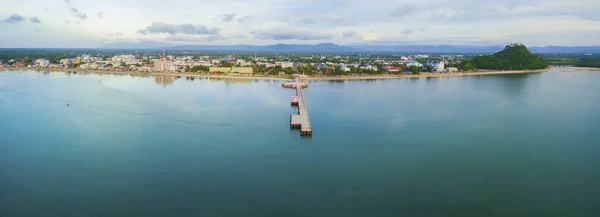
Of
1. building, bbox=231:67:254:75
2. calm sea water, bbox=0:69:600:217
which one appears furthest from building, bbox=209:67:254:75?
calm sea water, bbox=0:69:600:217

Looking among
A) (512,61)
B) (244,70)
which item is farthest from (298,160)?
(512,61)

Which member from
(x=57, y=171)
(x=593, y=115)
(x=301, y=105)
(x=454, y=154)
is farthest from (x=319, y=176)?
(x=593, y=115)

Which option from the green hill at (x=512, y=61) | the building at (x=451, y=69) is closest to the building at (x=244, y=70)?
the building at (x=451, y=69)

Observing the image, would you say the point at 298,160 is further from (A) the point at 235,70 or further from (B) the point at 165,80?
(A) the point at 235,70

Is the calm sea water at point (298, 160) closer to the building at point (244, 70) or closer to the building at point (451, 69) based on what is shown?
the building at point (244, 70)

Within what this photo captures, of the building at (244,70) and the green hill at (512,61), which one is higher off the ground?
the green hill at (512,61)

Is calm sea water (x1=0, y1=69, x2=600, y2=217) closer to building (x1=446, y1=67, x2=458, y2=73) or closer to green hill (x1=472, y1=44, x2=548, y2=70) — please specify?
building (x1=446, y1=67, x2=458, y2=73)
